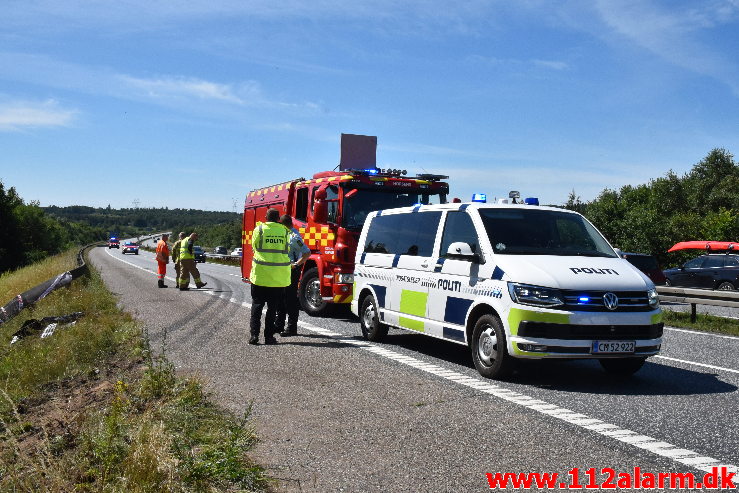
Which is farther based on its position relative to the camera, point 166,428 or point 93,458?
point 166,428

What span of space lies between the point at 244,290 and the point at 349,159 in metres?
6.78

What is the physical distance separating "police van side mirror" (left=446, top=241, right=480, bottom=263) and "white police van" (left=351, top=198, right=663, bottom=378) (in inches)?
0.6

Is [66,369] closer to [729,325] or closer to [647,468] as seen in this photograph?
[647,468]

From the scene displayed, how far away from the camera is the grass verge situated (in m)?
4.13

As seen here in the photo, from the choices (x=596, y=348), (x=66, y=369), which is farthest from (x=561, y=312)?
(x=66, y=369)

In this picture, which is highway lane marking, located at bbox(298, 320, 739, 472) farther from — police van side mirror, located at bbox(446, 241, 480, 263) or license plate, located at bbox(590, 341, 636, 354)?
police van side mirror, located at bbox(446, 241, 480, 263)

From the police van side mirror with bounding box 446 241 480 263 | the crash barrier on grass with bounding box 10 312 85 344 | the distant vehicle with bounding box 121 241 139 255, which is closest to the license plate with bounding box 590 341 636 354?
the police van side mirror with bounding box 446 241 480 263

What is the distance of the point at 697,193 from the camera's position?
82.8 metres

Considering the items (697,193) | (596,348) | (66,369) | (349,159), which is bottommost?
(66,369)

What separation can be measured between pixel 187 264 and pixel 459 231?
1428cm

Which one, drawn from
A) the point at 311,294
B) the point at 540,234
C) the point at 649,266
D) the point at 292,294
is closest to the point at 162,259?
the point at 311,294

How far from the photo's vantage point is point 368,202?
1309cm

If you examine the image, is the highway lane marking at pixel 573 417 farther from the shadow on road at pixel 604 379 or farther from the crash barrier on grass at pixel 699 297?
the crash barrier on grass at pixel 699 297

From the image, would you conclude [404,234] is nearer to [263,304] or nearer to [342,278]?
[263,304]
